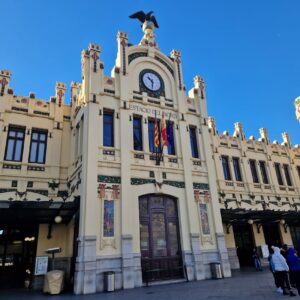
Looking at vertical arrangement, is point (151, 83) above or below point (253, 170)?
above

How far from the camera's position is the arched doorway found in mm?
14430

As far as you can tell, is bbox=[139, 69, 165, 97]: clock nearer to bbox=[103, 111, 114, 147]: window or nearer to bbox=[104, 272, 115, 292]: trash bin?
bbox=[103, 111, 114, 147]: window

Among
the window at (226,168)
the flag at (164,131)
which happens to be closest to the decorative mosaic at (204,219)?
the flag at (164,131)

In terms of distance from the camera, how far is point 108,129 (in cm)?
1644

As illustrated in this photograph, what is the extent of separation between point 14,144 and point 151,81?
9.62 meters

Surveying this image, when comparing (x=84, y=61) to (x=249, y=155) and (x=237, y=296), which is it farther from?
(x=249, y=155)

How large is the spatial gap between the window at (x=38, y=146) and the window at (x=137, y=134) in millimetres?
5532

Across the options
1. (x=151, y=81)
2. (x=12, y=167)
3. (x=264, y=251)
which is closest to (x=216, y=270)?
(x=264, y=251)

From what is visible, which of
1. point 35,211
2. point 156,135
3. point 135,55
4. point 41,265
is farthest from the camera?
point 135,55

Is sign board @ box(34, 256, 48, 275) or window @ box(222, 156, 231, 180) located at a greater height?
window @ box(222, 156, 231, 180)

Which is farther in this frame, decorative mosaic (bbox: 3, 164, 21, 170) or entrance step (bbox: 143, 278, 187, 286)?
decorative mosaic (bbox: 3, 164, 21, 170)

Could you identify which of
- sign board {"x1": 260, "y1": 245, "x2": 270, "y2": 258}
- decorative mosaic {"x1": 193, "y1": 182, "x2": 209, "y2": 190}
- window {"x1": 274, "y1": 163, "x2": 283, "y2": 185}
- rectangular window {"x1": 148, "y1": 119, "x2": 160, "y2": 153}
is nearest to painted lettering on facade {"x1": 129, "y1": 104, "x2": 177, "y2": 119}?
rectangular window {"x1": 148, "y1": 119, "x2": 160, "y2": 153}

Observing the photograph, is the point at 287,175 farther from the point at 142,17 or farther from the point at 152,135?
the point at 142,17

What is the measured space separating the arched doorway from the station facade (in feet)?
0.19
